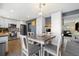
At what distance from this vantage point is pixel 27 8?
1.31m

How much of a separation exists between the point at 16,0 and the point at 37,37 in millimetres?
754

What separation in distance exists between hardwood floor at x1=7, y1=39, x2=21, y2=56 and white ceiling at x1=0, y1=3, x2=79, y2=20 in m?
0.44

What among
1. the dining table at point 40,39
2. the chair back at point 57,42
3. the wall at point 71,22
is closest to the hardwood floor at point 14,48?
the dining table at point 40,39

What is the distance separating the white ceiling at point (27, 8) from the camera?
4.11ft

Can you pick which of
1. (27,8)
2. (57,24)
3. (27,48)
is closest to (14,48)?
(27,48)

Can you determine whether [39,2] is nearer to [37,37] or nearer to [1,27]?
[37,37]

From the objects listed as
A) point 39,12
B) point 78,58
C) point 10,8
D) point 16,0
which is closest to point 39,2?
point 39,12

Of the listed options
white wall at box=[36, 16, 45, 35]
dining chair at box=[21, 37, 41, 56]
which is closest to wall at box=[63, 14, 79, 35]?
white wall at box=[36, 16, 45, 35]

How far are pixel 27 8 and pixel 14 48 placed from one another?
0.76m

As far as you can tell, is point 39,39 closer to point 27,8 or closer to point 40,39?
point 40,39

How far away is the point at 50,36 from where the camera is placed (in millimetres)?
1364

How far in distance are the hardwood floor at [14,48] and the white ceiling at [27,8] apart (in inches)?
17.3

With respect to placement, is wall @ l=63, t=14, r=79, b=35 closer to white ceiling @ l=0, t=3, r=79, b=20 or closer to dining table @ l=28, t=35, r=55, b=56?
white ceiling @ l=0, t=3, r=79, b=20

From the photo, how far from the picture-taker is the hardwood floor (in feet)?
4.32
